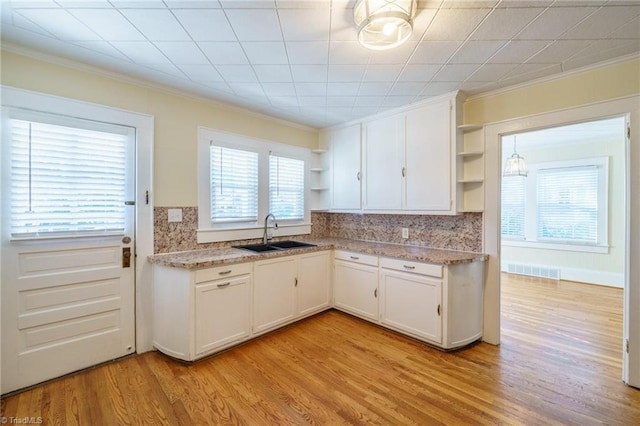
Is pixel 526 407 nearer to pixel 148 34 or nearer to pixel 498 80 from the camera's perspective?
pixel 498 80

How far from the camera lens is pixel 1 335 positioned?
191 cm

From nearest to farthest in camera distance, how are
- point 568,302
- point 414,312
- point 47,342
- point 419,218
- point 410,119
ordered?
point 47,342 < point 414,312 < point 410,119 < point 419,218 < point 568,302

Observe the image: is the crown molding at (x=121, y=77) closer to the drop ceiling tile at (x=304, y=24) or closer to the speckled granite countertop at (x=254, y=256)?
the drop ceiling tile at (x=304, y=24)

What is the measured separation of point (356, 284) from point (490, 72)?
249 cm

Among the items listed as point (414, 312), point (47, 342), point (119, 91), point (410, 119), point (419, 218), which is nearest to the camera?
point (47, 342)

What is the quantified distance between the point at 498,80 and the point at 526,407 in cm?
262

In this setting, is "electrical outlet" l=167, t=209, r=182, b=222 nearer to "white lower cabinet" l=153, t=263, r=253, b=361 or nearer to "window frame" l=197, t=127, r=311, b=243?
"window frame" l=197, t=127, r=311, b=243

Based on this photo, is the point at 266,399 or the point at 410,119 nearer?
the point at 266,399

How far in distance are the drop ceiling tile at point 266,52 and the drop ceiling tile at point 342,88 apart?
1.97 feet

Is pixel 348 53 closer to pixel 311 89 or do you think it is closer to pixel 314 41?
pixel 314 41

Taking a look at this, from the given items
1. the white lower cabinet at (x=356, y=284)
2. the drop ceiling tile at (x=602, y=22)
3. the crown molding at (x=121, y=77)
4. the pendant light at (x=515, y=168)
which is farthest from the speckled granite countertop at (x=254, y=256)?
the pendant light at (x=515, y=168)

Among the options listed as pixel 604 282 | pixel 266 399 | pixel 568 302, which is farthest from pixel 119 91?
pixel 604 282

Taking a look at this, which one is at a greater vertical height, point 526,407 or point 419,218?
point 419,218

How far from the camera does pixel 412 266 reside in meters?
2.75
